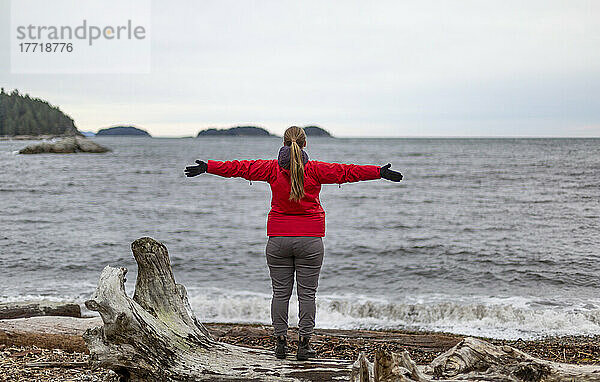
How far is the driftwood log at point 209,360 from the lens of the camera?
14.5 feet

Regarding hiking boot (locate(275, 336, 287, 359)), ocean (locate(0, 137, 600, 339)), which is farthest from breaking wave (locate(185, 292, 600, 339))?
hiking boot (locate(275, 336, 287, 359))

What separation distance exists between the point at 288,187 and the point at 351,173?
0.64 m

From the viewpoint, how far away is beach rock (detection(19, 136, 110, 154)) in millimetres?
80562

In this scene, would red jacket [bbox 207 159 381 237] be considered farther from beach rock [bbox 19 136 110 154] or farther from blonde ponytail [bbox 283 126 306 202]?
beach rock [bbox 19 136 110 154]

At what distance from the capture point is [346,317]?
422 inches

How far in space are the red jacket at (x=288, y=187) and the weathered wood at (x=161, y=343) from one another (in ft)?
3.70

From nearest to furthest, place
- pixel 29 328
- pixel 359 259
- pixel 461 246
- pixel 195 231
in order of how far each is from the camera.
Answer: pixel 29 328 < pixel 359 259 < pixel 461 246 < pixel 195 231

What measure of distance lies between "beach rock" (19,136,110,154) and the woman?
8197 centimetres

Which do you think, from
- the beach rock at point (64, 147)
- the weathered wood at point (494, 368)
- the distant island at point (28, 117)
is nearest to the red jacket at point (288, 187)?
the weathered wood at point (494, 368)

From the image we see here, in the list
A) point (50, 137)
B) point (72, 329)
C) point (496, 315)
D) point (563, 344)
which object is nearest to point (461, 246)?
point (496, 315)

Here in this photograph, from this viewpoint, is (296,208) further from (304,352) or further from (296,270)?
(304,352)

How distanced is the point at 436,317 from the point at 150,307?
6.69 metres

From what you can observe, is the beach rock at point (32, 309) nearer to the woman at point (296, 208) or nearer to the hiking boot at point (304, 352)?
the woman at point (296, 208)

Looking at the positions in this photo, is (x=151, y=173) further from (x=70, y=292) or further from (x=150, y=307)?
(x=150, y=307)
